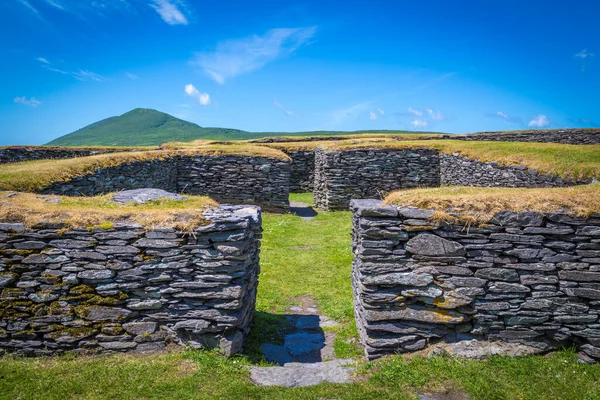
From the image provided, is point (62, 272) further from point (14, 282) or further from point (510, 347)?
point (510, 347)

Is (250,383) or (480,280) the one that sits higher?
(480,280)

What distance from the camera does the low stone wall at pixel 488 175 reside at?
585 inches

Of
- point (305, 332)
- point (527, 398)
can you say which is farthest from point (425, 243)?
point (305, 332)

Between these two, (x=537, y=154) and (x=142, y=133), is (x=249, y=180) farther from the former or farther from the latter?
(x=142, y=133)

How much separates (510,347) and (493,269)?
4.93ft

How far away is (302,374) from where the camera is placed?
21.1 feet

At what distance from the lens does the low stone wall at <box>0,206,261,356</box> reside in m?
6.74

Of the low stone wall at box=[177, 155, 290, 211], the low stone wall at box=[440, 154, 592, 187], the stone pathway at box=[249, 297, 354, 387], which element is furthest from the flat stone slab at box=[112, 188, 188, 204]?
the low stone wall at box=[440, 154, 592, 187]

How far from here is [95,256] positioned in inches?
267

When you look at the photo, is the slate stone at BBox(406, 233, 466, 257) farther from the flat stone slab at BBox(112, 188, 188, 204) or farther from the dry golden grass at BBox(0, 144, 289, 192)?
the dry golden grass at BBox(0, 144, 289, 192)

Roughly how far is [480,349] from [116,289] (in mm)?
6857

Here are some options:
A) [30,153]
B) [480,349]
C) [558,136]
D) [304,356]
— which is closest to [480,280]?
[480,349]

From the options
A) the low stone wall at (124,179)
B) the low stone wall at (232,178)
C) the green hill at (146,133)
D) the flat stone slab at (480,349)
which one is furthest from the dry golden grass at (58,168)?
the green hill at (146,133)

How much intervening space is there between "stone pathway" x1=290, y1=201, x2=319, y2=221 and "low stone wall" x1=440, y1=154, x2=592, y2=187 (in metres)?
8.42
